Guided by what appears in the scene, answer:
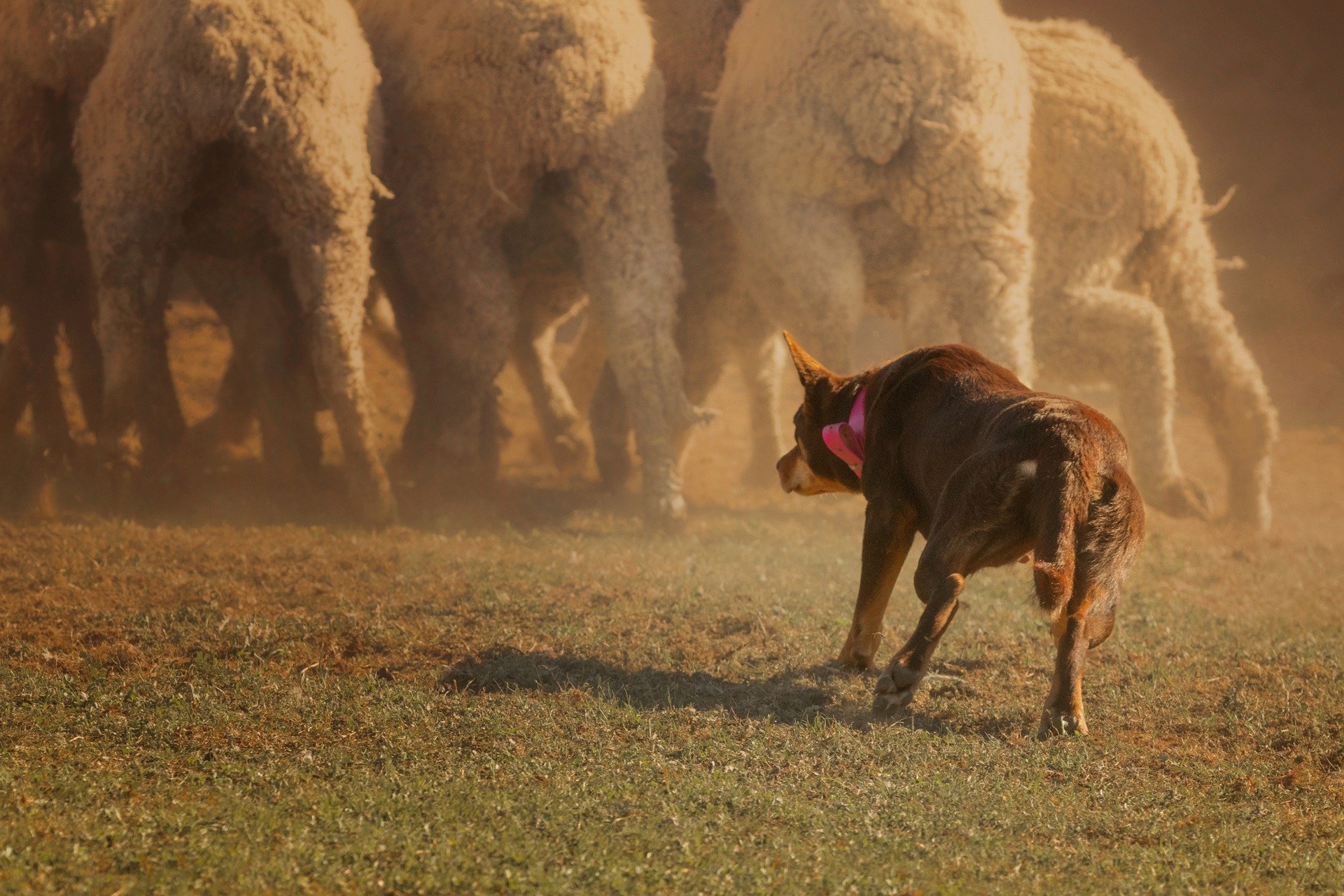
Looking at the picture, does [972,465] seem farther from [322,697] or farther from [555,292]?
[555,292]

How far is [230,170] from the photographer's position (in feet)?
22.7

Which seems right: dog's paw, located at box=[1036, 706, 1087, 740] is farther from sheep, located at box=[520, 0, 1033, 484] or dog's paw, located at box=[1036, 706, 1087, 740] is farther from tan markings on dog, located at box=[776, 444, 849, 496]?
sheep, located at box=[520, 0, 1033, 484]

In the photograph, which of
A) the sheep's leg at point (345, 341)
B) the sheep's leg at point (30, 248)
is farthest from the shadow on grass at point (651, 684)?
the sheep's leg at point (30, 248)

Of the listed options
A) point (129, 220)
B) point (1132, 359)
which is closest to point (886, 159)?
point (1132, 359)

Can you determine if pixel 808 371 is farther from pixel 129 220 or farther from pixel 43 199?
pixel 43 199

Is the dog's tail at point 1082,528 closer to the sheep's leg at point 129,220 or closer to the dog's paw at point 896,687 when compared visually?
the dog's paw at point 896,687

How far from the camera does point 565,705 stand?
12.0 feet

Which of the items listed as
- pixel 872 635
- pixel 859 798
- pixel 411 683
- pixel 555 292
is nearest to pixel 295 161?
pixel 555 292

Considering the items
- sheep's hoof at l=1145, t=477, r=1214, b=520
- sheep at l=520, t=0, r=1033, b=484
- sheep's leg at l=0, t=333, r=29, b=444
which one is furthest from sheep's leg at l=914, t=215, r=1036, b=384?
sheep's leg at l=0, t=333, r=29, b=444

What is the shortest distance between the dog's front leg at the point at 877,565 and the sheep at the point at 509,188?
3591mm

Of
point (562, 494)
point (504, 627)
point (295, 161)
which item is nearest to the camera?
point (504, 627)

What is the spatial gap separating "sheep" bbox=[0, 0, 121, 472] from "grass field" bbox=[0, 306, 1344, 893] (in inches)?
65.7

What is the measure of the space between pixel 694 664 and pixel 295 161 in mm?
3860

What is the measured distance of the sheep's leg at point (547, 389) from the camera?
955 centimetres
